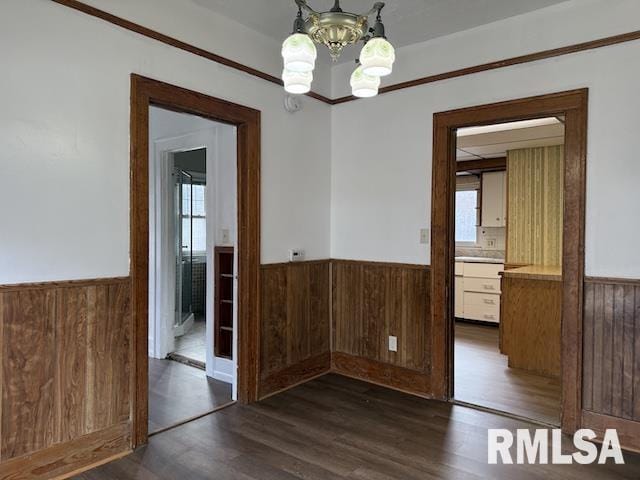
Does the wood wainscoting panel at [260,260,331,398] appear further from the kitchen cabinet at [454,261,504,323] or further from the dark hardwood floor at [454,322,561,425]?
the kitchen cabinet at [454,261,504,323]

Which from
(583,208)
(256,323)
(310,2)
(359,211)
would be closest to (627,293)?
(583,208)

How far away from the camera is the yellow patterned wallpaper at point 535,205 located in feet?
16.6

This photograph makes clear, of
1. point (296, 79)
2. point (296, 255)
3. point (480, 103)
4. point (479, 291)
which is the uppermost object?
point (480, 103)

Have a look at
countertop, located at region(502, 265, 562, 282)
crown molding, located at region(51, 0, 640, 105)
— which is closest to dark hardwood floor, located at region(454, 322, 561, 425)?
countertop, located at region(502, 265, 562, 282)

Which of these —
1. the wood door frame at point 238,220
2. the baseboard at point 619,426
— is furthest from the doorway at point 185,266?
the baseboard at point 619,426

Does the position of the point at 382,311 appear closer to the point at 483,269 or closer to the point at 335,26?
the point at 335,26

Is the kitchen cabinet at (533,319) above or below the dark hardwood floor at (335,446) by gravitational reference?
above

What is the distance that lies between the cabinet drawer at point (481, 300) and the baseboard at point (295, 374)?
290cm

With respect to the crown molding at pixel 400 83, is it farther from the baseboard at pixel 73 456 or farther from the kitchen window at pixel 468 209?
the kitchen window at pixel 468 209

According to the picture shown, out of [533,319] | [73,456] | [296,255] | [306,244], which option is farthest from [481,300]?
[73,456]

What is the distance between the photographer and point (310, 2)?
2.81 metres

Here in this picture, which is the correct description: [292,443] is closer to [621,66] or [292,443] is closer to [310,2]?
[310,2]

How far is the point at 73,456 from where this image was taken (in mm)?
2301

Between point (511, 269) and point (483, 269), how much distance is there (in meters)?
1.23
